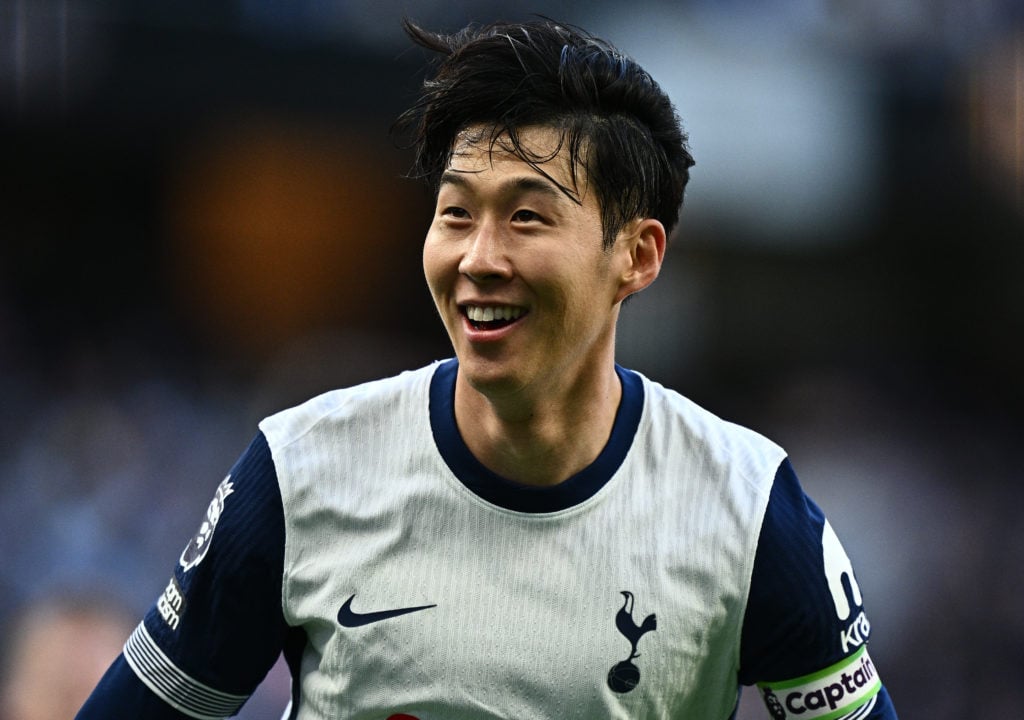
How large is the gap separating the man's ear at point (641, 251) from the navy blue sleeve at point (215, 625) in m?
0.87

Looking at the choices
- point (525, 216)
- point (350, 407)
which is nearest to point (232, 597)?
point (350, 407)

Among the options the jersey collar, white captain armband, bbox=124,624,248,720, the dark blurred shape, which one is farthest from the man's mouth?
the dark blurred shape

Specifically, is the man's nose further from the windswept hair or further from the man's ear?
the man's ear

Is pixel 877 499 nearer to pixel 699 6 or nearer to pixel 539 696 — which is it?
pixel 699 6

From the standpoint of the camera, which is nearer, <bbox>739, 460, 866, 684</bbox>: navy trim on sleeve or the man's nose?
the man's nose

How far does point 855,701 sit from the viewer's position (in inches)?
105

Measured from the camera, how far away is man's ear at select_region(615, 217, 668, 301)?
280 centimetres

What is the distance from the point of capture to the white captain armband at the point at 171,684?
2.62 metres

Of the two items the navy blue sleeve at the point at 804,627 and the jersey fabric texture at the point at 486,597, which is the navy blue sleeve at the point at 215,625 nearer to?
the jersey fabric texture at the point at 486,597

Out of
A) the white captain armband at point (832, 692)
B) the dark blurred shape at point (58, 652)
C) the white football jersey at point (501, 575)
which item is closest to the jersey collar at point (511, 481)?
the white football jersey at point (501, 575)

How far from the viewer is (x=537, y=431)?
2738mm

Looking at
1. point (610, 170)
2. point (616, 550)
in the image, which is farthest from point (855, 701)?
point (610, 170)

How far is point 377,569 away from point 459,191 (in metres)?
0.80

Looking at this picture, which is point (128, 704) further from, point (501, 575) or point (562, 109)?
point (562, 109)
